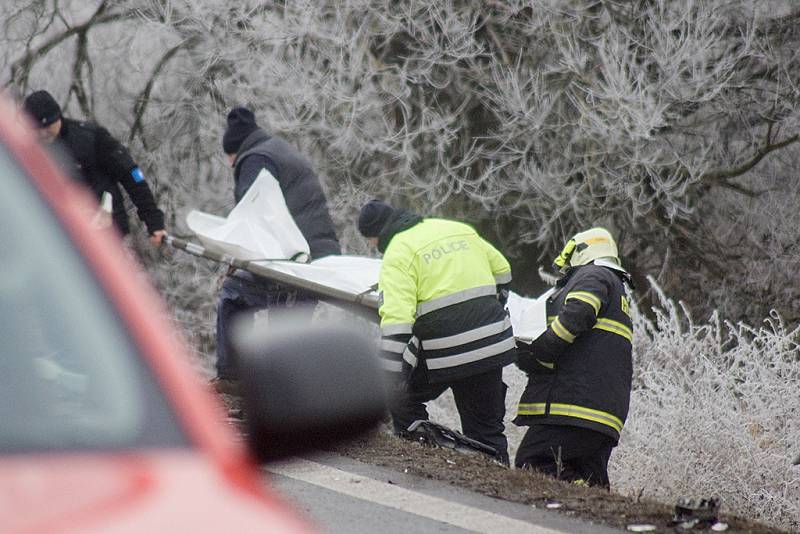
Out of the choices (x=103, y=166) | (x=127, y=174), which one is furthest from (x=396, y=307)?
(x=103, y=166)

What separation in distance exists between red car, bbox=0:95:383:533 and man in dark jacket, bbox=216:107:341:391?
6.02 meters

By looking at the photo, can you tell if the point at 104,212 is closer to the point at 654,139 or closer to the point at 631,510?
the point at 631,510

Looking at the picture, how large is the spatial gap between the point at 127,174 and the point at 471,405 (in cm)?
269

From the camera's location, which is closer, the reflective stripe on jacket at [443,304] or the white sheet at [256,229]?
the reflective stripe on jacket at [443,304]

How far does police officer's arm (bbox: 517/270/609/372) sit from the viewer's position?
633cm

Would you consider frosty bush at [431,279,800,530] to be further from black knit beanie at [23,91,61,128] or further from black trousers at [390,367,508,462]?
black knit beanie at [23,91,61,128]

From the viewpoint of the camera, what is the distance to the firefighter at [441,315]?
21.4 feet

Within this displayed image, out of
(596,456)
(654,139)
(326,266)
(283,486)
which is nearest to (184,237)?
(654,139)

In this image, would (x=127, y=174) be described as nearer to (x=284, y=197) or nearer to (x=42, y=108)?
(x=42, y=108)

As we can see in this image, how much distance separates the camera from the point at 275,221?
7426 millimetres

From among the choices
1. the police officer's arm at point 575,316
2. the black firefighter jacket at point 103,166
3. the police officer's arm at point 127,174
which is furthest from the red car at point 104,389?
the police officer's arm at point 127,174

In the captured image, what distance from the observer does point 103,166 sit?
7.89 meters

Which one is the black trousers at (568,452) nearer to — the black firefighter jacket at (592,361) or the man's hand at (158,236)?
the black firefighter jacket at (592,361)

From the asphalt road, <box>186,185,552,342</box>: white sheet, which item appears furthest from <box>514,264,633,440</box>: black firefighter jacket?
the asphalt road
